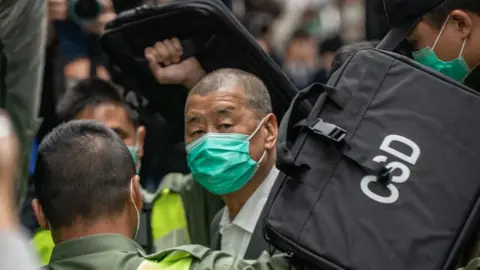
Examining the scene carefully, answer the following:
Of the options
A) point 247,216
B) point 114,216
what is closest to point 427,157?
point 114,216

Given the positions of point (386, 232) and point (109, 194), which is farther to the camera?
point (109, 194)

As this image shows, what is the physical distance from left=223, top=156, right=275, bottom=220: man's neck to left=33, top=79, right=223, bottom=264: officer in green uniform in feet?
0.86

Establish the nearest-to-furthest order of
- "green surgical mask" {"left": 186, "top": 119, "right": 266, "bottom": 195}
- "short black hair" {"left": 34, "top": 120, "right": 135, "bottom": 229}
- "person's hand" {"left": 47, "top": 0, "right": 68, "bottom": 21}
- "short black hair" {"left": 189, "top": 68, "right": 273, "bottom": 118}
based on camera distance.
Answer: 1. "short black hair" {"left": 34, "top": 120, "right": 135, "bottom": 229}
2. "green surgical mask" {"left": 186, "top": 119, "right": 266, "bottom": 195}
3. "short black hair" {"left": 189, "top": 68, "right": 273, "bottom": 118}
4. "person's hand" {"left": 47, "top": 0, "right": 68, "bottom": 21}

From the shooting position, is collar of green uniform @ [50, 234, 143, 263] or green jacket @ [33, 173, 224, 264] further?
green jacket @ [33, 173, 224, 264]

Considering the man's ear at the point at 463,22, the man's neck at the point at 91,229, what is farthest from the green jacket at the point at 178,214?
the man's ear at the point at 463,22

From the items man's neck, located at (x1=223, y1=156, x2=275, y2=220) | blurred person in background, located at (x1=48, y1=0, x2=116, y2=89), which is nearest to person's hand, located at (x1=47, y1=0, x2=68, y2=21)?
blurred person in background, located at (x1=48, y1=0, x2=116, y2=89)

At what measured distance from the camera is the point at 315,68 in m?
6.09

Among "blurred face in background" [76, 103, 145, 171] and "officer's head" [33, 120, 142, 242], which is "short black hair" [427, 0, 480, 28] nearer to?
"officer's head" [33, 120, 142, 242]

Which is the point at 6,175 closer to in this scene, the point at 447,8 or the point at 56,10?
the point at 447,8

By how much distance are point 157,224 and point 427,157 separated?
147cm

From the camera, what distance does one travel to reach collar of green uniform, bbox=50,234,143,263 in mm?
2068

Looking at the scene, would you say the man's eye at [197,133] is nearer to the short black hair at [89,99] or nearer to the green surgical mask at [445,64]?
the short black hair at [89,99]

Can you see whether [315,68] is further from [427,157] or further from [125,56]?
[427,157]

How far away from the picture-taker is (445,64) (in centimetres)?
215
